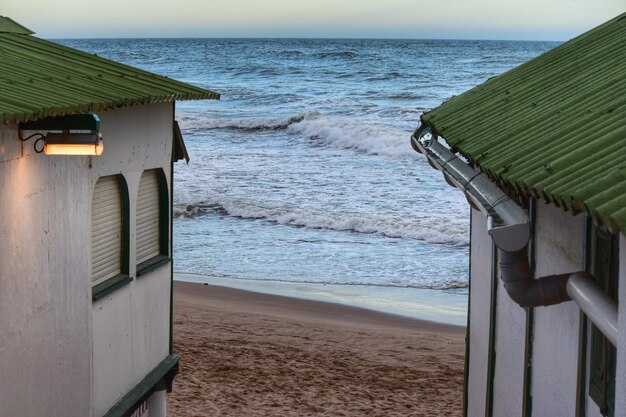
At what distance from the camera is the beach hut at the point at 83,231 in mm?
7219

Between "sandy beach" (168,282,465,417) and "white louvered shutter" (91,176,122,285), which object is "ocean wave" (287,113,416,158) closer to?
"sandy beach" (168,282,465,417)

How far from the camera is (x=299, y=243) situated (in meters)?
22.9

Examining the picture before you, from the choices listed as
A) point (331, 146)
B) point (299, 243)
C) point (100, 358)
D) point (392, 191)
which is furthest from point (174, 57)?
point (100, 358)

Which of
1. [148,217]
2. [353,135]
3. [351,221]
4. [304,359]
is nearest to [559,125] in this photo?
[148,217]

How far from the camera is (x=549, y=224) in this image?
21.8ft

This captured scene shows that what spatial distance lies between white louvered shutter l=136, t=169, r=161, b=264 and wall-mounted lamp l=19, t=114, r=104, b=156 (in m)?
2.93

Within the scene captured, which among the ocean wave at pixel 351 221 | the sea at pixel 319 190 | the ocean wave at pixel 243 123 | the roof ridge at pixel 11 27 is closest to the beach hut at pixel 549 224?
the roof ridge at pixel 11 27

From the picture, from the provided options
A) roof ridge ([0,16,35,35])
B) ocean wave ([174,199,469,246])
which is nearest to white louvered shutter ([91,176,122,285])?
roof ridge ([0,16,35,35])

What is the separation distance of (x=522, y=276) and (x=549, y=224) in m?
1.07

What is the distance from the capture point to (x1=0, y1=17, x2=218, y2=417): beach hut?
284 inches

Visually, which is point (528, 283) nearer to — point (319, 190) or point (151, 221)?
point (151, 221)

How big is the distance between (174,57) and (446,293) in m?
87.9

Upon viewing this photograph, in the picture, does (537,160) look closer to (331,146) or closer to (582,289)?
(582,289)

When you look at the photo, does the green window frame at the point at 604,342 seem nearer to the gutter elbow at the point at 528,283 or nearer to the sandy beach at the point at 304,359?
the gutter elbow at the point at 528,283
